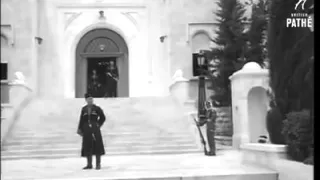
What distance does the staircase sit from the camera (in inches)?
506

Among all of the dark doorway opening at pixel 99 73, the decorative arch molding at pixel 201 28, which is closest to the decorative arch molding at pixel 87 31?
the dark doorway opening at pixel 99 73

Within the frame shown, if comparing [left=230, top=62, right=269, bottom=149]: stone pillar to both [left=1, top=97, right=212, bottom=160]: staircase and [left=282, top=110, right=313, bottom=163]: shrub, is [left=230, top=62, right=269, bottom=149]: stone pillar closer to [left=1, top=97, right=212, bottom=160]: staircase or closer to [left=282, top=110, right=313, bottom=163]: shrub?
[left=1, top=97, right=212, bottom=160]: staircase

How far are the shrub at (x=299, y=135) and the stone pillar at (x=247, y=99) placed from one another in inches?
220

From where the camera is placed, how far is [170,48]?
21.8 metres

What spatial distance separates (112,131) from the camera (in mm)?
14297

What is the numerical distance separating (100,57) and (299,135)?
17.2 m

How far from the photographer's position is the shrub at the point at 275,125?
28.2 feet

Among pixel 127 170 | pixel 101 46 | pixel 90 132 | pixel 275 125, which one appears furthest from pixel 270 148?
pixel 101 46

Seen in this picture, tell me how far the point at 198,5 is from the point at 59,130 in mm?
11091

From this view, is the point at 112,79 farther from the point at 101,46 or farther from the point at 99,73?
the point at 101,46

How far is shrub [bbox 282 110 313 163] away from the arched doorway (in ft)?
53.0

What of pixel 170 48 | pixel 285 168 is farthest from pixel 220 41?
pixel 285 168

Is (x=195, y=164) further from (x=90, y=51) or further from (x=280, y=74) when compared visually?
(x=90, y=51)

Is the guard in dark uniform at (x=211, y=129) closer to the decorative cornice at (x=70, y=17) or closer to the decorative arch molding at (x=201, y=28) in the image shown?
the decorative arch molding at (x=201, y=28)
